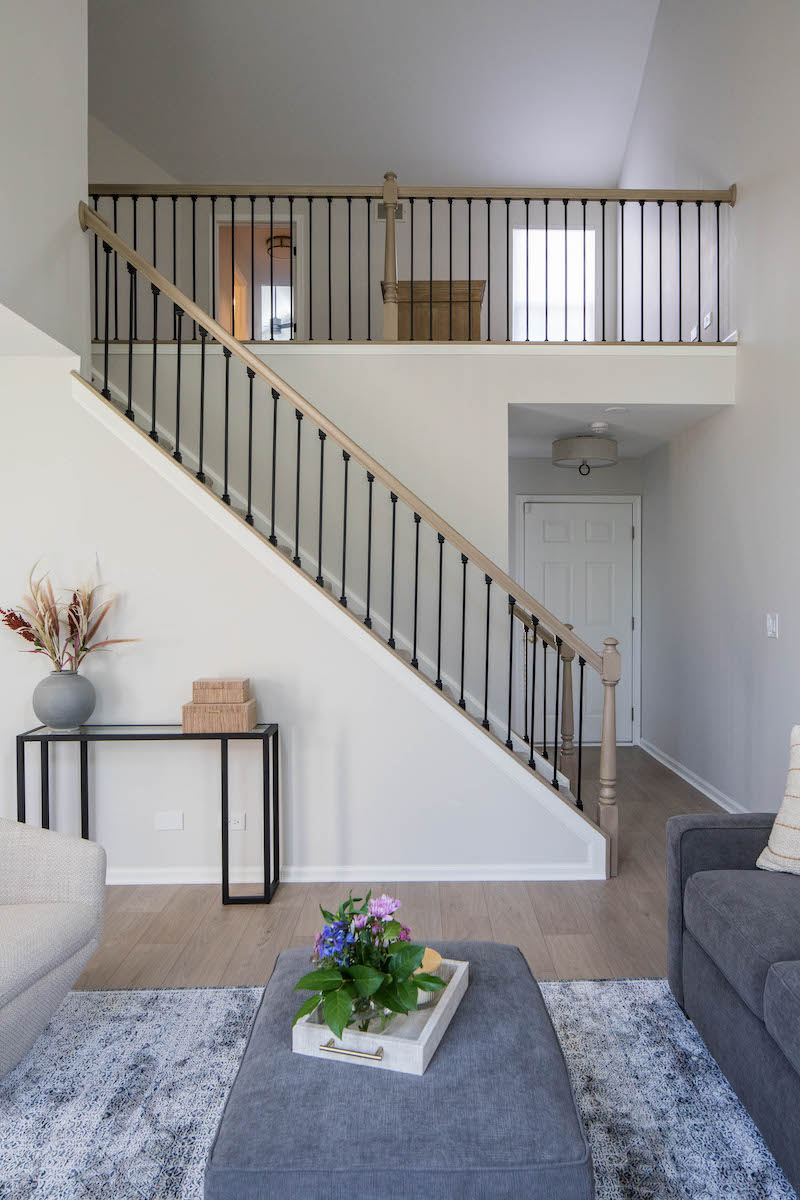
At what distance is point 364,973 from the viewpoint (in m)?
1.59

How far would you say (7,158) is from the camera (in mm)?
3053

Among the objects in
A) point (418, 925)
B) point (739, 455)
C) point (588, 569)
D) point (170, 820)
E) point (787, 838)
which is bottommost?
point (418, 925)

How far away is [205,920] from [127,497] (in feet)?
5.91

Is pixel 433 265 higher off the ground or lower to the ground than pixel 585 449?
higher

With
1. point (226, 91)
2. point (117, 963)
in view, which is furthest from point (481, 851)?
point (226, 91)

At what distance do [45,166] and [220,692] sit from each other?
226 centimetres

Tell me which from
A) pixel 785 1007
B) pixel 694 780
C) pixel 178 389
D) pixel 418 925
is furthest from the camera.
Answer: pixel 694 780

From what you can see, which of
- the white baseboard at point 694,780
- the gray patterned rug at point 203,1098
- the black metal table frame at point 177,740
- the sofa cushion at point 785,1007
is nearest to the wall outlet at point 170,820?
the black metal table frame at point 177,740

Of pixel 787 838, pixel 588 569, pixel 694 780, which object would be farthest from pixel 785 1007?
pixel 588 569

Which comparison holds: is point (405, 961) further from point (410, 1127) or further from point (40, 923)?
point (40, 923)

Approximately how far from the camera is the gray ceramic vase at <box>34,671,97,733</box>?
10.9 feet

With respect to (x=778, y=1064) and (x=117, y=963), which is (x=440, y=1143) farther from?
(x=117, y=963)

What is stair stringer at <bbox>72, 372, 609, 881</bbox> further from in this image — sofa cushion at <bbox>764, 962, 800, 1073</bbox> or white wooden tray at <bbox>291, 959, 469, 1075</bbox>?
white wooden tray at <bbox>291, 959, 469, 1075</bbox>

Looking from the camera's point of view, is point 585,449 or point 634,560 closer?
point 585,449
